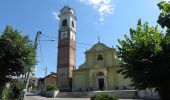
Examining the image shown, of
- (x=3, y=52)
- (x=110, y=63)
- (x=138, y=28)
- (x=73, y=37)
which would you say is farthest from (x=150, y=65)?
(x=73, y=37)

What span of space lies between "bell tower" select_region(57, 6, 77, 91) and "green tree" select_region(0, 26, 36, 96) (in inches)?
1167

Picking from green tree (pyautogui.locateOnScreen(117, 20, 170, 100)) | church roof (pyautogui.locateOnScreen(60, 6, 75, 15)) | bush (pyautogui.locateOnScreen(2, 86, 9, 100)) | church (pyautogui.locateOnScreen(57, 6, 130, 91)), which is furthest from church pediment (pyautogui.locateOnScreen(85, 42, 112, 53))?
green tree (pyautogui.locateOnScreen(117, 20, 170, 100))

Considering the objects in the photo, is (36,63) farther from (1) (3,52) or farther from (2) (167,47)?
(2) (167,47)

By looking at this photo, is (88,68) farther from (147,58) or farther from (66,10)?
(147,58)

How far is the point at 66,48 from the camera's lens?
49.8 metres

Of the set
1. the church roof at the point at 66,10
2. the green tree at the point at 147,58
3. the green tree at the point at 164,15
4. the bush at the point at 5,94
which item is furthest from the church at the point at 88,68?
the green tree at the point at 164,15

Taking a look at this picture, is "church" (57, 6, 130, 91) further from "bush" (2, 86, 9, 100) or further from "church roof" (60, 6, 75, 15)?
"bush" (2, 86, 9, 100)

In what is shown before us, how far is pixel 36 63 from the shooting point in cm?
1945

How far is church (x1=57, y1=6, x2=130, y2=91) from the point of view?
1800 inches

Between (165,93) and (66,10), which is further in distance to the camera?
(66,10)

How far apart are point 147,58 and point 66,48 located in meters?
35.7

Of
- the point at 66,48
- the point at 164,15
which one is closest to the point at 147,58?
the point at 164,15

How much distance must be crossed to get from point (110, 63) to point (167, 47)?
32612mm

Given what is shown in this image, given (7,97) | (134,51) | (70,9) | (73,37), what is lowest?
(7,97)
